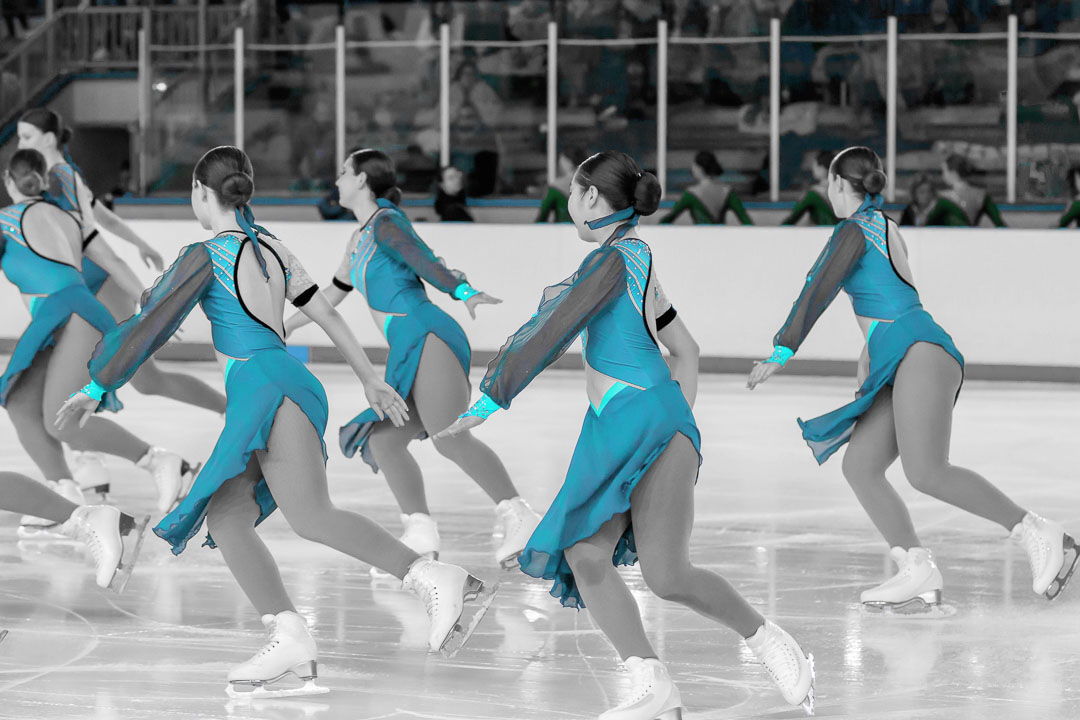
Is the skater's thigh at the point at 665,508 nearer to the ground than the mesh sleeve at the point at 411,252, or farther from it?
nearer to the ground

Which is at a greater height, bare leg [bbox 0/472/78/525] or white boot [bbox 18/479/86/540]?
bare leg [bbox 0/472/78/525]

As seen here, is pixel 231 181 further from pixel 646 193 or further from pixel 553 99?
pixel 553 99

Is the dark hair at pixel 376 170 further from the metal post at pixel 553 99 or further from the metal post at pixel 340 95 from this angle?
the metal post at pixel 340 95

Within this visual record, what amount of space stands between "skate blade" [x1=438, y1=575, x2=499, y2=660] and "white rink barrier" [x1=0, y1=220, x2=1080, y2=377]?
24.8 ft

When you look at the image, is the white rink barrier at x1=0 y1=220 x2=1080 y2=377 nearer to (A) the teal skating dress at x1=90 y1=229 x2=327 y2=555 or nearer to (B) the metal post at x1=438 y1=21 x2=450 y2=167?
(B) the metal post at x1=438 y1=21 x2=450 y2=167

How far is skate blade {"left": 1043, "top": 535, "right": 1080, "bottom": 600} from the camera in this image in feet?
16.7

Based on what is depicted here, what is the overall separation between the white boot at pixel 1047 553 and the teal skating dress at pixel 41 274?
345 centimetres

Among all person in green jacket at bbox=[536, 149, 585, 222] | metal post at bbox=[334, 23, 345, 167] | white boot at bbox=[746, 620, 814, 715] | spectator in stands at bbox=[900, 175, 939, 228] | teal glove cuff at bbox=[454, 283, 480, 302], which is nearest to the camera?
white boot at bbox=[746, 620, 814, 715]

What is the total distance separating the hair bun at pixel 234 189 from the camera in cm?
427

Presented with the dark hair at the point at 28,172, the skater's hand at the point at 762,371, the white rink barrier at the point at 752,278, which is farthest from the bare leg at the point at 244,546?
the white rink barrier at the point at 752,278

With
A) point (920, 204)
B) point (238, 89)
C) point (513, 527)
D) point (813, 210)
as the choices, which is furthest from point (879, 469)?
point (238, 89)

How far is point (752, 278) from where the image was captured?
39.7 feet

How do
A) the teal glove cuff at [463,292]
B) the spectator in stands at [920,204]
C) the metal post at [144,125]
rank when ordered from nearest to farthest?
the teal glove cuff at [463,292] → the spectator in stands at [920,204] → the metal post at [144,125]

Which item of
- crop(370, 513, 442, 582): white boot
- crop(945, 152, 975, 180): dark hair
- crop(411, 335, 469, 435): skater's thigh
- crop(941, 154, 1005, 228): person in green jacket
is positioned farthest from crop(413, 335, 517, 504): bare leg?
crop(945, 152, 975, 180): dark hair
